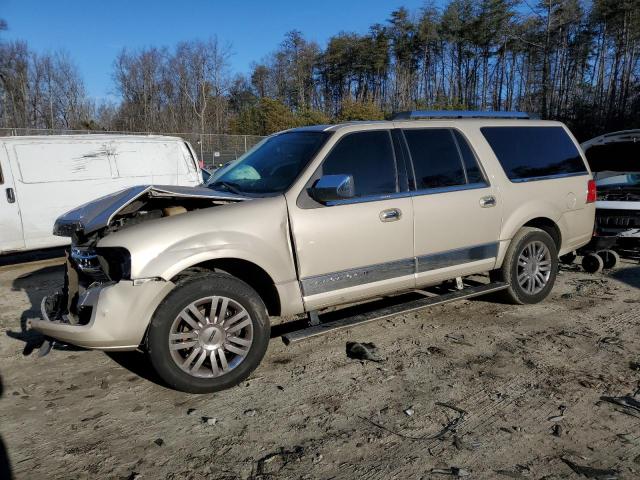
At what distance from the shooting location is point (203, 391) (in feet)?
11.8

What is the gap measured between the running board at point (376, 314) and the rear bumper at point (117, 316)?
101 centimetres

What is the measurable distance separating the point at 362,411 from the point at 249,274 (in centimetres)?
139

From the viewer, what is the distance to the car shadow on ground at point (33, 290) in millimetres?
4883

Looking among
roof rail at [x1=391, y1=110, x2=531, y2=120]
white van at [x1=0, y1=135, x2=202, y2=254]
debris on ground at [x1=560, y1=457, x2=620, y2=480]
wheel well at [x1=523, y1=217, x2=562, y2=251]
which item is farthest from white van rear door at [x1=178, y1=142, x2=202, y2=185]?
debris on ground at [x1=560, y1=457, x2=620, y2=480]

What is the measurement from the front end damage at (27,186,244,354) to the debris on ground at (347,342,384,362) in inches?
63.5

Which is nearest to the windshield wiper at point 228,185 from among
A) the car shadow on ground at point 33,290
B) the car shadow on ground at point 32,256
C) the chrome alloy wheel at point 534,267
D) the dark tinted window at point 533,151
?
the car shadow on ground at point 33,290

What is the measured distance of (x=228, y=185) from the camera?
15.1 feet

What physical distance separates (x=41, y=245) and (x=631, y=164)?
9.67 meters

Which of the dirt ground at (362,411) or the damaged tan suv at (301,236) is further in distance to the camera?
the damaged tan suv at (301,236)

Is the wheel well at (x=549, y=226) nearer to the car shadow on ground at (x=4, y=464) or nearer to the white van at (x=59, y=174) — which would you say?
the car shadow on ground at (x=4, y=464)

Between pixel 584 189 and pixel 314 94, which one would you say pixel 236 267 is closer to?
pixel 584 189

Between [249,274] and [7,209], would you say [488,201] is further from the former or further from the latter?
[7,209]

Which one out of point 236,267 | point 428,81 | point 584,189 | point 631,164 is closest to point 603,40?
point 428,81

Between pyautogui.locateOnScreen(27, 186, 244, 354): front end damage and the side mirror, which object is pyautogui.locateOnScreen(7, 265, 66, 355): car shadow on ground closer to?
pyautogui.locateOnScreen(27, 186, 244, 354): front end damage
